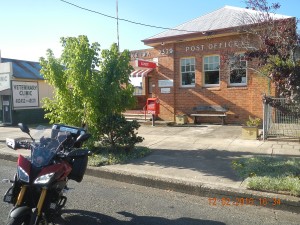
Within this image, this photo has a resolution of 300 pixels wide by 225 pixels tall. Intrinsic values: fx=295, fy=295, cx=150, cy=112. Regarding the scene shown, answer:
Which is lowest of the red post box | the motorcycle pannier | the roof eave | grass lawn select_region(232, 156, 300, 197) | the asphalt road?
the asphalt road

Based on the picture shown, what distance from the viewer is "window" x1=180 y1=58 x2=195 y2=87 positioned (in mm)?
14180

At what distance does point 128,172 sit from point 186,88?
8902 millimetres

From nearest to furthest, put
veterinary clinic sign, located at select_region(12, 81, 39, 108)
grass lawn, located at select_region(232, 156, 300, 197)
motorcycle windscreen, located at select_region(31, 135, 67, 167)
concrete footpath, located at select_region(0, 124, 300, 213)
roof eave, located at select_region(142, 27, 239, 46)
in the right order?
motorcycle windscreen, located at select_region(31, 135, 67, 167)
grass lawn, located at select_region(232, 156, 300, 197)
concrete footpath, located at select_region(0, 124, 300, 213)
roof eave, located at select_region(142, 27, 239, 46)
veterinary clinic sign, located at select_region(12, 81, 39, 108)

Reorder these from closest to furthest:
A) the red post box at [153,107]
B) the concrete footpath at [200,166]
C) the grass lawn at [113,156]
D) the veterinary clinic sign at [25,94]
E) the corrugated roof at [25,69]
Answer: the concrete footpath at [200,166] < the grass lawn at [113,156] < the red post box at [153,107] < the veterinary clinic sign at [25,94] < the corrugated roof at [25,69]

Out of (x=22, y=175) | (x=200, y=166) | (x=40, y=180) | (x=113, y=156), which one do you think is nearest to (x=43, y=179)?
(x=40, y=180)

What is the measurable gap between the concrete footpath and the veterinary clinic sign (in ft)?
21.6

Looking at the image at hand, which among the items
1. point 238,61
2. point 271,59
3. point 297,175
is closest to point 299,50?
point 271,59

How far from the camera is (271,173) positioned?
5.40 meters

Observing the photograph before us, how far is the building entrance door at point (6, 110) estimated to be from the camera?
16031 mm

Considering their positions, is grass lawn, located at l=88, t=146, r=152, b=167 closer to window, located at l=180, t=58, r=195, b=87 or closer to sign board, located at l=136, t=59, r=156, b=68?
sign board, located at l=136, t=59, r=156, b=68

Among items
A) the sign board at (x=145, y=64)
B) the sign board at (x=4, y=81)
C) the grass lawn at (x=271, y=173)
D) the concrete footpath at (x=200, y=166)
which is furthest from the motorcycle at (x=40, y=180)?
the sign board at (x=4, y=81)

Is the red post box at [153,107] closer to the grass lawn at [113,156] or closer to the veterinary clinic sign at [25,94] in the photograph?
the grass lawn at [113,156]

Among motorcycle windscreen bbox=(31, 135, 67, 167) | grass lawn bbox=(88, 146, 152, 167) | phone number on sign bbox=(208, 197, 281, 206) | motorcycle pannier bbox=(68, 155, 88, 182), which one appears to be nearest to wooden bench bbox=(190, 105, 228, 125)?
grass lawn bbox=(88, 146, 152, 167)

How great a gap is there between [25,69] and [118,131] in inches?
483
